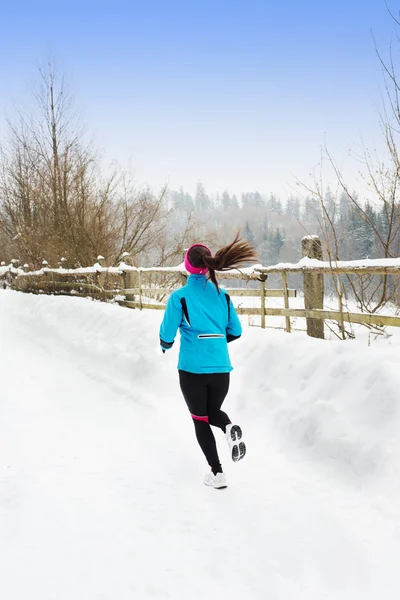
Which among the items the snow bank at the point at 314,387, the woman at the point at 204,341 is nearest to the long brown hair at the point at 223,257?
the woman at the point at 204,341

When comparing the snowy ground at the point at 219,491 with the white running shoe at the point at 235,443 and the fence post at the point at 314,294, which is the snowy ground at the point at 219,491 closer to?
the white running shoe at the point at 235,443

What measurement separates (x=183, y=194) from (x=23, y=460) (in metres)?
137

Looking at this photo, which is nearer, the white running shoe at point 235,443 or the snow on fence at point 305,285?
the white running shoe at point 235,443

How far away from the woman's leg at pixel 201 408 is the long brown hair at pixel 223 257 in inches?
29.3

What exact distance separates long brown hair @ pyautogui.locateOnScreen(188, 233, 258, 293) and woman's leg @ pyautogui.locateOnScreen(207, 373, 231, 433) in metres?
0.71

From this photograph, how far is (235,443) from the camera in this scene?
320 cm

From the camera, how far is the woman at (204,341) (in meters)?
3.31

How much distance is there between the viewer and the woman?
10.9 feet

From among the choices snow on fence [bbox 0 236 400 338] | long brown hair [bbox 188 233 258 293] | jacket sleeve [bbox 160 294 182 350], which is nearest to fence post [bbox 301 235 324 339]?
snow on fence [bbox 0 236 400 338]

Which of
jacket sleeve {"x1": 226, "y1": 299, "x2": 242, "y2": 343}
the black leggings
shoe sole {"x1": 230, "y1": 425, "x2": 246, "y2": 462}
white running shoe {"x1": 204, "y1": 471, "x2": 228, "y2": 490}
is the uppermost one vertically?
jacket sleeve {"x1": 226, "y1": 299, "x2": 242, "y2": 343}

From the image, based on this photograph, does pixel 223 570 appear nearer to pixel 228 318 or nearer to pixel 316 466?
pixel 316 466

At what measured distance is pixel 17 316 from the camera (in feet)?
42.2

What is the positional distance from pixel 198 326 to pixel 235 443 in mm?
900

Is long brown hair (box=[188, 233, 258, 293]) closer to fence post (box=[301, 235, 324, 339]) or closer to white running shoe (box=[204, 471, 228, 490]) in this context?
white running shoe (box=[204, 471, 228, 490])
